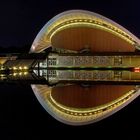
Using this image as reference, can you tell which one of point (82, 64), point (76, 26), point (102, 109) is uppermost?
point (76, 26)

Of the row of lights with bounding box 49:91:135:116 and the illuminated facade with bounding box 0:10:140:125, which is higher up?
the illuminated facade with bounding box 0:10:140:125

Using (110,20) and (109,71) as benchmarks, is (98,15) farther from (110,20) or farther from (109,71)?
(109,71)

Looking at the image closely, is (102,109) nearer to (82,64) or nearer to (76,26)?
(82,64)

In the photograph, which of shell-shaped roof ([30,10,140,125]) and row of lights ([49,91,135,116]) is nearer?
shell-shaped roof ([30,10,140,125])

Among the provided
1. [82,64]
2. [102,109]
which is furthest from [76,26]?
[102,109]

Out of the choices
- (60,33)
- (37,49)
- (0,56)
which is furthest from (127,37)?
(0,56)

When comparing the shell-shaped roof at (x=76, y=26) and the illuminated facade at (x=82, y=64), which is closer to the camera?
the shell-shaped roof at (x=76, y=26)

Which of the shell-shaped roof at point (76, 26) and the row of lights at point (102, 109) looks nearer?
the shell-shaped roof at point (76, 26)

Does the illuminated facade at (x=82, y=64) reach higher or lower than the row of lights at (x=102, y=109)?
higher
